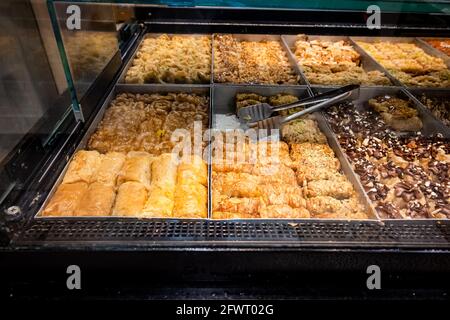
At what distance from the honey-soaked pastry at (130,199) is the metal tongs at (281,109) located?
1282 mm

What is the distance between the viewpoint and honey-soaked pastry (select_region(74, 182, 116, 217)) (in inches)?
79.7

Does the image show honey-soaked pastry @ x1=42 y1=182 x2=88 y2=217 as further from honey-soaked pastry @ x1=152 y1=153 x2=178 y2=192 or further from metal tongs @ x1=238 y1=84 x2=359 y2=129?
metal tongs @ x1=238 y1=84 x2=359 y2=129

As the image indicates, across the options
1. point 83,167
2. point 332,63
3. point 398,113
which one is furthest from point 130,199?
point 332,63

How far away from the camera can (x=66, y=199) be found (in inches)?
80.7

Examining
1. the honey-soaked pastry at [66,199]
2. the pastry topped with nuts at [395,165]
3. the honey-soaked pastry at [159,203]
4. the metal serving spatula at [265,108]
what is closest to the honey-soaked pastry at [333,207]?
the pastry topped with nuts at [395,165]

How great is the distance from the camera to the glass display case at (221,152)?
1.85 metres

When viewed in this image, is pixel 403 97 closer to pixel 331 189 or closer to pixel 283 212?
pixel 331 189

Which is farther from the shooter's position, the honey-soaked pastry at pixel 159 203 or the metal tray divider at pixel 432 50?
the metal tray divider at pixel 432 50

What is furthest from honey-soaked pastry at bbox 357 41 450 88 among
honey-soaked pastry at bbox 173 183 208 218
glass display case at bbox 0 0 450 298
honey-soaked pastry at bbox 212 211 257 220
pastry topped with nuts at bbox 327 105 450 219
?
honey-soaked pastry at bbox 173 183 208 218

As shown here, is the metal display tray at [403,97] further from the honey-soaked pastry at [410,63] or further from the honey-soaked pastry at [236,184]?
the honey-soaked pastry at [236,184]

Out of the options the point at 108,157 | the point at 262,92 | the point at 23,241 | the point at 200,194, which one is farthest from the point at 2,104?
the point at 262,92

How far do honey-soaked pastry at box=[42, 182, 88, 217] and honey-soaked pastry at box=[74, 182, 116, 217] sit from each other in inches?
1.2

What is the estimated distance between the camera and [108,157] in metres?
2.52

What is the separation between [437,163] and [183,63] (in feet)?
9.20
